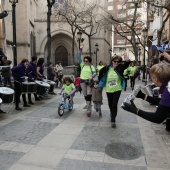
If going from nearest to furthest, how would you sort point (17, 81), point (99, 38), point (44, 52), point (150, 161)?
point (150, 161), point (17, 81), point (44, 52), point (99, 38)

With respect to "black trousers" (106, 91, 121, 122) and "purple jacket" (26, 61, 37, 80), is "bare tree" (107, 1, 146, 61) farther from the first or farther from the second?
"black trousers" (106, 91, 121, 122)

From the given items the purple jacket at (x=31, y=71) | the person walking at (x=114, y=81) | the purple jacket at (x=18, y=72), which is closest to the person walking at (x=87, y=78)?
the person walking at (x=114, y=81)

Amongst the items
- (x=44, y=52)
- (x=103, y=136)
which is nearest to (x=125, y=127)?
(x=103, y=136)

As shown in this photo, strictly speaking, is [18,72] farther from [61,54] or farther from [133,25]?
[61,54]

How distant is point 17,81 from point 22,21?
23295mm

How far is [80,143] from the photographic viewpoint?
5.21 meters

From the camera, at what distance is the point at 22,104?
9.80 m

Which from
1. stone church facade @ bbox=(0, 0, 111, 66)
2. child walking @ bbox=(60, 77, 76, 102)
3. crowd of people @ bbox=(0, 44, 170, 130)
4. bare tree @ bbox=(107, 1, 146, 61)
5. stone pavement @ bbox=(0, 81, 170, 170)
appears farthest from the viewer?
stone church facade @ bbox=(0, 0, 111, 66)

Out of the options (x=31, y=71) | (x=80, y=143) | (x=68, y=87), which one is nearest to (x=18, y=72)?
(x=31, y=71)

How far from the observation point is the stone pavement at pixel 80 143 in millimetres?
4204

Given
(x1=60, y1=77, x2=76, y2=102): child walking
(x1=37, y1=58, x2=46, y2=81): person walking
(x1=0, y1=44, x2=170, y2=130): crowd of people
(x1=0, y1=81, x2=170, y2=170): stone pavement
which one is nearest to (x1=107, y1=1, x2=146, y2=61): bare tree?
(x1=37, y1=58, x2=46, y2=81): person walking

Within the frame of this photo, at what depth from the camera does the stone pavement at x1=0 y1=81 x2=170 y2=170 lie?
420 centimetres

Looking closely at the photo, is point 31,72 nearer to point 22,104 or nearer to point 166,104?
point 22,104

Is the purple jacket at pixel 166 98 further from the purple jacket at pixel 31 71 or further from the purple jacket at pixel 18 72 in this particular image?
the purple jacket at pixel 31 71
